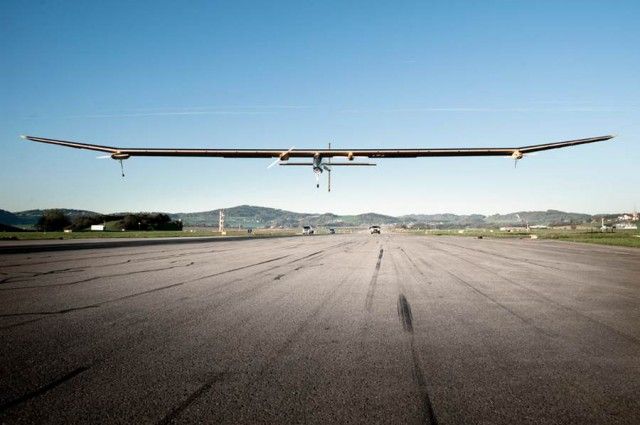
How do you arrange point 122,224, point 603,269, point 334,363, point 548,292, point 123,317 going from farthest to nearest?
point 122,224, point 603,269, point 548,292, point 123,317, point 334,363

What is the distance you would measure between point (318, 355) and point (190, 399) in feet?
5.75

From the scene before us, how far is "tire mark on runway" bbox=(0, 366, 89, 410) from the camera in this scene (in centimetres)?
346

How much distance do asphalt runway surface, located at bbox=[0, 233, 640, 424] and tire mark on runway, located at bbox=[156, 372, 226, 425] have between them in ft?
0.05

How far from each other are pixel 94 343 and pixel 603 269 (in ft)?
56.3

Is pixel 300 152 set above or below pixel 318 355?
above

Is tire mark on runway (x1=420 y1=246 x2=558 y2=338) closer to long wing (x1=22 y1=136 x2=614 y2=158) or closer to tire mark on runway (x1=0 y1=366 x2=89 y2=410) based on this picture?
long wing (x1=22 y1=136 x2=614 y2=158)

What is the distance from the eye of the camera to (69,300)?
8.70 m

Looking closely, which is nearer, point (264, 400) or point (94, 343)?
point (264, 400)

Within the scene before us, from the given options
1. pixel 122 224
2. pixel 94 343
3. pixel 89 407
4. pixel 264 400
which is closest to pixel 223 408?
pixel 264 400

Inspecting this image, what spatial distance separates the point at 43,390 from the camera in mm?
3816

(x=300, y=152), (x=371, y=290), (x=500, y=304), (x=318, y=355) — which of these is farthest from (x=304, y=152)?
(x=318, y=355)

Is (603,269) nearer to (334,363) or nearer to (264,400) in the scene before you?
(334,363)

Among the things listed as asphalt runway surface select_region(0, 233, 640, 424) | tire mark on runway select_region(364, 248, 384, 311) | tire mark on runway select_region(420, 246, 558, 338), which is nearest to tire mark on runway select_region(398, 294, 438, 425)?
asphalt runway surface select_region(0, 233, 640, 424)

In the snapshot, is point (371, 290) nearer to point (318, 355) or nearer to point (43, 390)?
point (318, 355)
